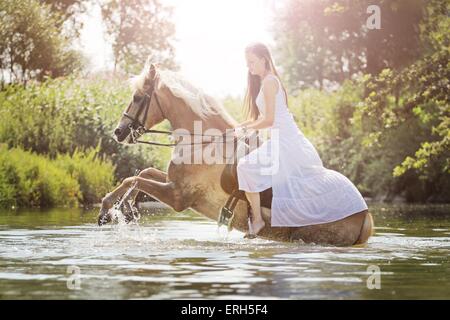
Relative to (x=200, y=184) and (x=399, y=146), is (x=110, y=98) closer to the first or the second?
(x=399, y=146)

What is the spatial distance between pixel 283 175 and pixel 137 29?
4668 cm

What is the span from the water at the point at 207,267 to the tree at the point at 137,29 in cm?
4262

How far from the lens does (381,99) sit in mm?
25234

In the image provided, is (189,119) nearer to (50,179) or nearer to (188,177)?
(188,177)

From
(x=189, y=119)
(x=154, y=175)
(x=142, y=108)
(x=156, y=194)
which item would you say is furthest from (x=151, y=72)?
(x=156, y=194)

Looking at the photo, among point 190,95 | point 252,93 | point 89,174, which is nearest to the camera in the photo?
point 252,93

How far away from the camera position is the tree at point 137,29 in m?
55.7

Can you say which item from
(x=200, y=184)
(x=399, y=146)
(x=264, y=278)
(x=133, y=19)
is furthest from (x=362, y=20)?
(x=264, y=278)

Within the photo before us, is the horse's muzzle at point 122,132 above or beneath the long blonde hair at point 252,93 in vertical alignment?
beneath

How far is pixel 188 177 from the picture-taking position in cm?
1159

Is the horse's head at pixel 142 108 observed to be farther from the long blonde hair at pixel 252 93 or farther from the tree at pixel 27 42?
the tree at pixel 27 42

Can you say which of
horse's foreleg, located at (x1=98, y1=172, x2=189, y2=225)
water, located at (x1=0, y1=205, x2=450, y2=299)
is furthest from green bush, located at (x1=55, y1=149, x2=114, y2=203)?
horse's foreleg, located at (x1=98, y1=172, x2=189, y2=225)

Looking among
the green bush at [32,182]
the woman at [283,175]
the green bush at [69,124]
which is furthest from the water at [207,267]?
the green bush at [69,124]

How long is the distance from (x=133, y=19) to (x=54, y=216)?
131 feet
